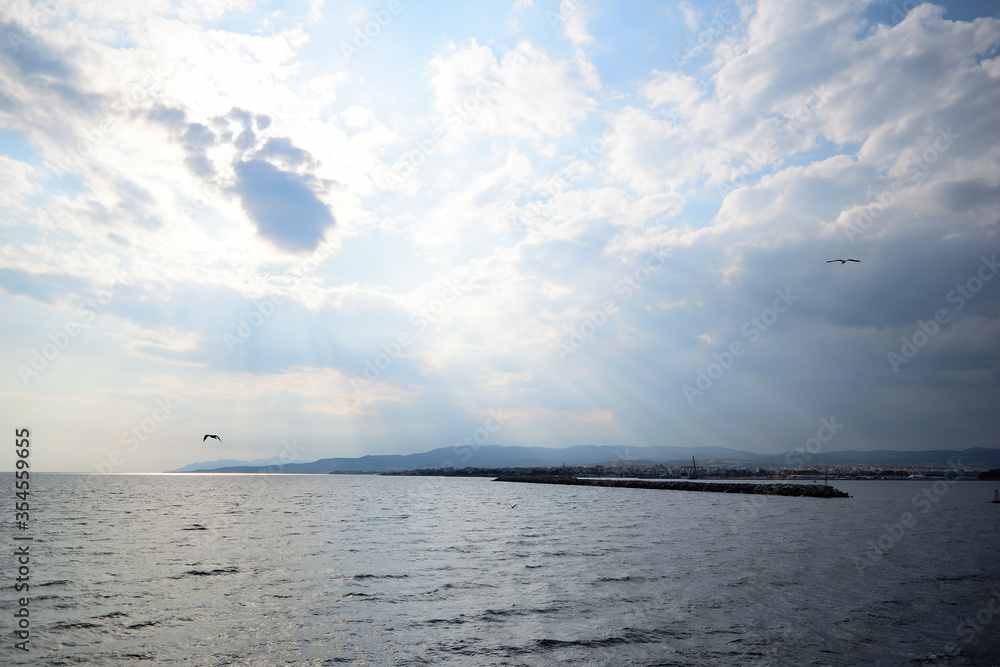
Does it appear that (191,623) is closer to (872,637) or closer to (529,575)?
(529,575)

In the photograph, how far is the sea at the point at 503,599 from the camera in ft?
54.4

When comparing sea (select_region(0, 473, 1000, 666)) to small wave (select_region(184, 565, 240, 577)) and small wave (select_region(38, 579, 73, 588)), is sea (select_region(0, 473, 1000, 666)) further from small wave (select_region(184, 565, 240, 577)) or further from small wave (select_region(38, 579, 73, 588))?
small wave (select_region(184, 565, 240, 577))

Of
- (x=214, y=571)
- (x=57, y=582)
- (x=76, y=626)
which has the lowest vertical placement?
(x=214, y=571)

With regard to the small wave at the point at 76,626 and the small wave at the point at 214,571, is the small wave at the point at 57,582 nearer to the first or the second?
the small wave at the point at 214,571

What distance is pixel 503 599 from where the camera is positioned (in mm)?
22734

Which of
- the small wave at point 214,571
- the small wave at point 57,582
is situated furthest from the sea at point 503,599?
the small wave at point 214,571

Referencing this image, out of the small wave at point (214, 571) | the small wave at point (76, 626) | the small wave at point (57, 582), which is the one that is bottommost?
the small wave at point (214, 571)

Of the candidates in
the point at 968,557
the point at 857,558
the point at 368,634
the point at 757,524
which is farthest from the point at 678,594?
the point at 757,524

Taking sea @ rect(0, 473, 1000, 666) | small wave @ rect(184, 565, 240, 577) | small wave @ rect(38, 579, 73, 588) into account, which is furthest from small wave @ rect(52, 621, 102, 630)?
small wave @ rect(184, 565, 240, 577)

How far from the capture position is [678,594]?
2358 centimetres

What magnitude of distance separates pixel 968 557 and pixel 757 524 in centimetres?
2091

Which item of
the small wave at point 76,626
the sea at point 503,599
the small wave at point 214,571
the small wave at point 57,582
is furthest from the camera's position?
the small wave at point 214,571

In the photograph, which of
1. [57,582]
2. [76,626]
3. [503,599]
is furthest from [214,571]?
[503,599]

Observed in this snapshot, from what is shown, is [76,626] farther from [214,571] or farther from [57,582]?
[214,571]
